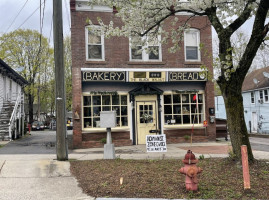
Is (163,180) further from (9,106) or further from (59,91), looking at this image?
(9,106)

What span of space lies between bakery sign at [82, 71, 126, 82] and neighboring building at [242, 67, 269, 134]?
21.3 metres

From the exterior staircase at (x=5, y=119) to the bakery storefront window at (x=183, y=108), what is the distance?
32.0 feet

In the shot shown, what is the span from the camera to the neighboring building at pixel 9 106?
59.3 feet

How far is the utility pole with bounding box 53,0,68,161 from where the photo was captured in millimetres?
8859

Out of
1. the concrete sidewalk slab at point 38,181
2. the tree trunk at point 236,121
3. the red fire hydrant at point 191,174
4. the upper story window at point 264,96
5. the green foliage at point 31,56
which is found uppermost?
the green foliage at point 31,56

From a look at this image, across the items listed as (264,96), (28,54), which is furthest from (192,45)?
(28,54)

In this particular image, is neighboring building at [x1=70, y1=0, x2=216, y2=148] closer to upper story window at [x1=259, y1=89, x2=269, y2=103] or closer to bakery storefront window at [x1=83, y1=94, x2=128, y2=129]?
bakery storefront window at [x1=83, y1=94, x2=128, y2=129]

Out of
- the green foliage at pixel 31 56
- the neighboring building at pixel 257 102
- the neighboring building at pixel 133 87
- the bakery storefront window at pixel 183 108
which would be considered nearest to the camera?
the neighboring building at pixel 133 87

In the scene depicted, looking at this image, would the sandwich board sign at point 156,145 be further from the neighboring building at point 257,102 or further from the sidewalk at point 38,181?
the neighboring building at point 257,102

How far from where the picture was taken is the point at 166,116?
49.5 ft

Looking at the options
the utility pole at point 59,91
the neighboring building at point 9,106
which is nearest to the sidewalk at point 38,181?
the utility pole at point 59,91

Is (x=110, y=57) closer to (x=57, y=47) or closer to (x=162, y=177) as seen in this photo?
(x=57, y=47)

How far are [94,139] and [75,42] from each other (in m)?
4.69

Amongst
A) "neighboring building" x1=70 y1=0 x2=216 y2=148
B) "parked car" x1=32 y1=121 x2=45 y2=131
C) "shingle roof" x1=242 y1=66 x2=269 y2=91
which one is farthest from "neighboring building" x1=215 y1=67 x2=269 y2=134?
"parked car" x1=32 y1=121 x2=45 y2=131
